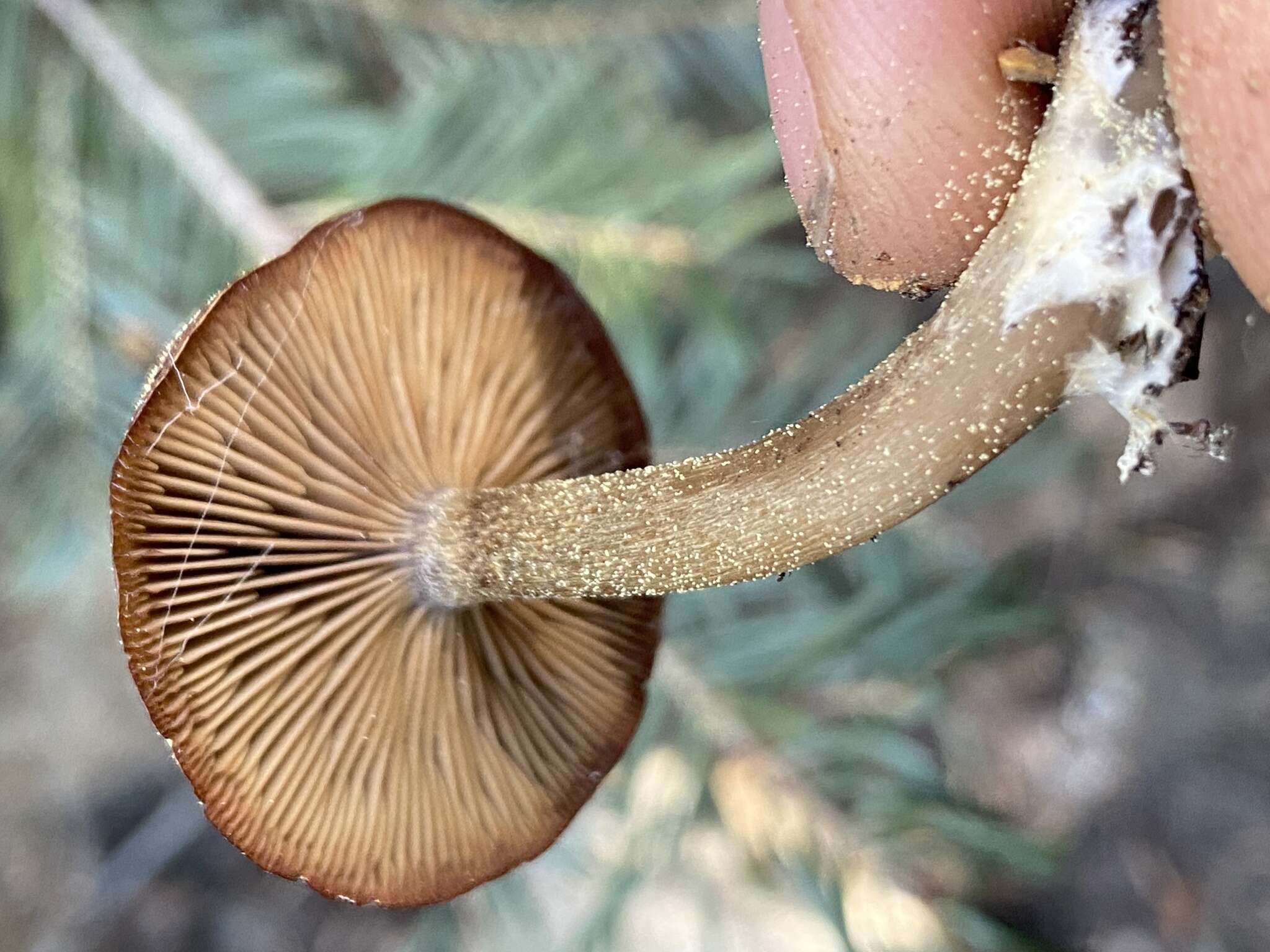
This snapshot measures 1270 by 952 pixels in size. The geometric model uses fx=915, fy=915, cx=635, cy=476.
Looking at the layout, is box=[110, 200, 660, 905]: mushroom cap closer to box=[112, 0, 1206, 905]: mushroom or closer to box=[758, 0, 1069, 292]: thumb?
box=[112, 0, 1206, 905]: mushroom

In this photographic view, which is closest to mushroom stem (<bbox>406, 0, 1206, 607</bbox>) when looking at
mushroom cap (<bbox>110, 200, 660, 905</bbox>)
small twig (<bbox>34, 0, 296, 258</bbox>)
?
mushroom cap (<bbox>110, 200, 660, 905</bbox>)

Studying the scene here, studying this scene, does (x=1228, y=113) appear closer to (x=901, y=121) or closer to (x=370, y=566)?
(x=901, y=121)

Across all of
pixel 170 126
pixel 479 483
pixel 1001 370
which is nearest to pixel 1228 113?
pixel 1001 370

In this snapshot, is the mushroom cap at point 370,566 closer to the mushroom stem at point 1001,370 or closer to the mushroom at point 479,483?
the mushroom at point 479,483

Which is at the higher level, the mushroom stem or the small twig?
the small twig

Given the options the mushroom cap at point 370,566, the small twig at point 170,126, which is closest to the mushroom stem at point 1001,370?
the mushroom cap at point 370,566

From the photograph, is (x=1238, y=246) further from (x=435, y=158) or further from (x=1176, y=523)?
(x=1176, y=523)
